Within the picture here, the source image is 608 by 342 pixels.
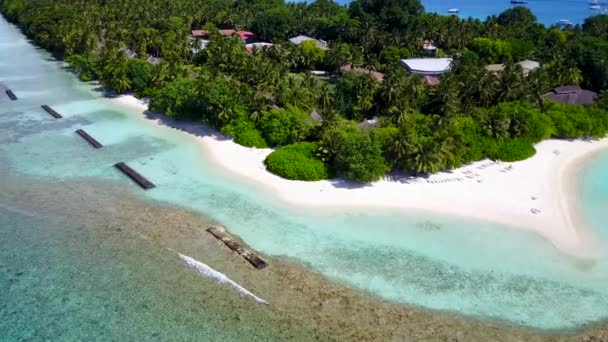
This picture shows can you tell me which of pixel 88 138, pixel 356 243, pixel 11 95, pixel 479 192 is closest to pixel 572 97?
pixel 479 192

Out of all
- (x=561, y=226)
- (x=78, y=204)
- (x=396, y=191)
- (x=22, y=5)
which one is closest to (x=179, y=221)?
(x=78, y=204)

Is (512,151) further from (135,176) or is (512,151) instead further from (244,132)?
(135,176)

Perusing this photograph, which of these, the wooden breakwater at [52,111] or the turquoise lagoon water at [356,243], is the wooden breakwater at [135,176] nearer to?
the turquoise lagoon water at [356,243]

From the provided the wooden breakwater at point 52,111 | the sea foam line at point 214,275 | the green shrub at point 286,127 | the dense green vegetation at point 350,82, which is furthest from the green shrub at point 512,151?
the wooden breakwater at point 52,111

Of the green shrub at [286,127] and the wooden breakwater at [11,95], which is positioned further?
the wooden breakwater at [11,95]

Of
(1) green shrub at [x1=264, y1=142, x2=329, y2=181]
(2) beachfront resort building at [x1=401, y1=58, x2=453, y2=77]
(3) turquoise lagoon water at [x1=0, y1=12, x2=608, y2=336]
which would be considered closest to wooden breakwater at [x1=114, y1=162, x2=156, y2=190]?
(3) turquoise lagoon water at [x1=0, y1=12, x2=608, y2=336]

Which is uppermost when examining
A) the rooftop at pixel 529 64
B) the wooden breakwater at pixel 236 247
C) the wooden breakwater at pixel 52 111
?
the rooftop at pixel 529 64

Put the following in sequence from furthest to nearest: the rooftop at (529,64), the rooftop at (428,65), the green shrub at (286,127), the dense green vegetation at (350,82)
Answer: the rooftop at (529,64)
the rooftop at (428,65)
the green shrub at (286,127)
the dense green vegetation at (350,82)
